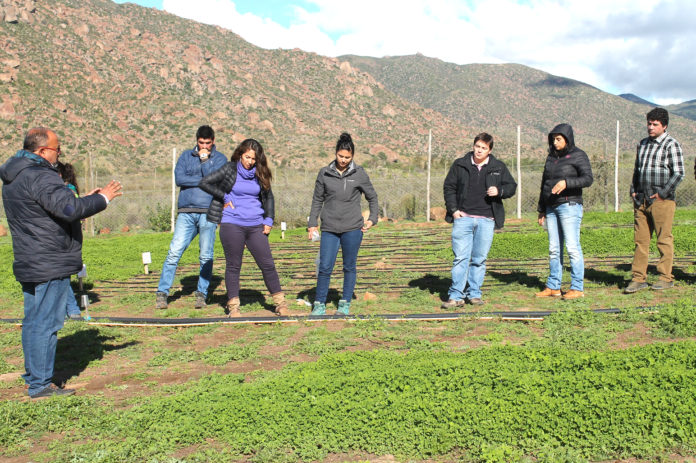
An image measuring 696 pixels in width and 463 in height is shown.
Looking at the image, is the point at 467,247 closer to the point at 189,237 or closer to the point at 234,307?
the point at 234,307

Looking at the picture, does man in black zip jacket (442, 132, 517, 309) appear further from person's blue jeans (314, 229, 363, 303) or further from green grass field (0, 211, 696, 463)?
person's blue jeans (314, 229, 363, 303)

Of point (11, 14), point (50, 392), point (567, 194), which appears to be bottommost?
point (50, 392)

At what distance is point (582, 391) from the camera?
3.87 meters

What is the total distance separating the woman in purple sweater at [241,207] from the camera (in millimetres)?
6828

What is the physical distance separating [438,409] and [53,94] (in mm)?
49499

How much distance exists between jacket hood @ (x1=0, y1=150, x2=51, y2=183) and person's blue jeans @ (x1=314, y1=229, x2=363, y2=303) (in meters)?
3.11

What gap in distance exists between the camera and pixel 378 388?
413 centimetres

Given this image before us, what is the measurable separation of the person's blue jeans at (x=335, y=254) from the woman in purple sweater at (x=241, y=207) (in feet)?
1.84

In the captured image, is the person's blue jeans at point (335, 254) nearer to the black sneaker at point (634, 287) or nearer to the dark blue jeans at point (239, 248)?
the dark blue jeans at point (239, 248)

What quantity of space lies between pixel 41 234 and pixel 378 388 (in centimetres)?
272

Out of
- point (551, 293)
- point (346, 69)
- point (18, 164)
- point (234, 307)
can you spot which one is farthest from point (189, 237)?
point (346, 69)

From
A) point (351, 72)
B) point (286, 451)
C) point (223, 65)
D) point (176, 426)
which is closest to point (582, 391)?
point (286, 451)

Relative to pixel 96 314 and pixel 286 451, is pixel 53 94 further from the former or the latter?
pixel 286 451

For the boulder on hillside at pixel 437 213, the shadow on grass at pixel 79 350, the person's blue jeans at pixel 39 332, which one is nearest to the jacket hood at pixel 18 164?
the person's blue jeans at pixel 39 332
